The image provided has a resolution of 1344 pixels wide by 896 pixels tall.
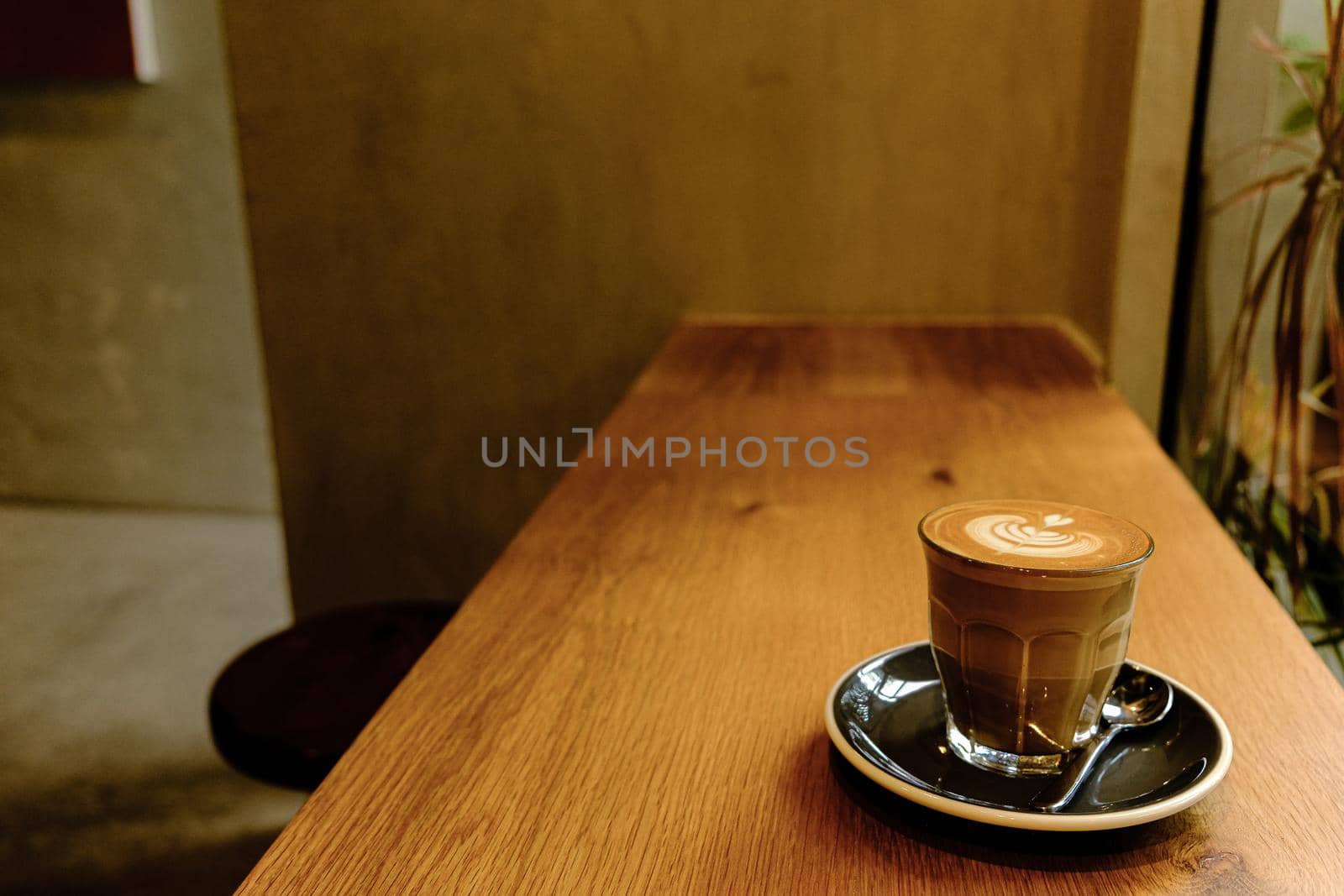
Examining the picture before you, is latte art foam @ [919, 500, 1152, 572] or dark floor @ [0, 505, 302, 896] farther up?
latte art foam @ [919, 500, 1152, 572]

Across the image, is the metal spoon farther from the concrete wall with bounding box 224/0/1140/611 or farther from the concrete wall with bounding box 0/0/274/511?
the concrete wall with bounding box 0/0/274/511

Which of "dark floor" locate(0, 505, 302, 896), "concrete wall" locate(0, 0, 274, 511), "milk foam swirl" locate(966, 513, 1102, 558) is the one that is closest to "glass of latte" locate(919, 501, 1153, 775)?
"milk foam swirl" locate(966, 513, 1102, 558)

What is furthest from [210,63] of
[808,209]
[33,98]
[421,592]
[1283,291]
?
[1283,291]

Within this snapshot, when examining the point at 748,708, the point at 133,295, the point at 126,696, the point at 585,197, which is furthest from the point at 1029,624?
the point at 133,295

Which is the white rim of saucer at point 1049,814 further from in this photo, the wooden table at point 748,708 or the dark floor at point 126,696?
the dark floor at point 126,696

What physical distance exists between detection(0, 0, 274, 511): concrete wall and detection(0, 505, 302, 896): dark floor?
0.16m

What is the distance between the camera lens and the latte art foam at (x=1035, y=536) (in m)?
0.44

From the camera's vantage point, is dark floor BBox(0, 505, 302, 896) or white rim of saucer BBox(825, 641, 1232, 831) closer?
white rim of saucer BBox(825, 641, 1232, 831)

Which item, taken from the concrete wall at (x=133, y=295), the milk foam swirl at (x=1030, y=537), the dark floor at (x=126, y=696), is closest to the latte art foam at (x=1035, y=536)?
the milk foam swirl at (x=1030, y=537)

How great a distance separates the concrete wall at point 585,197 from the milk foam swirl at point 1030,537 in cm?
124

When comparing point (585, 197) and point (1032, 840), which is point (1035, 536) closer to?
point (1032, 840)

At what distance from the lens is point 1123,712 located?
491 mm

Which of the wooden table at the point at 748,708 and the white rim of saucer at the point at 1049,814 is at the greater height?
the white rim of saucer at the point at 1049,814

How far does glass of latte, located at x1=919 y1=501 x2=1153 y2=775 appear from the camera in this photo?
43 centimetres
